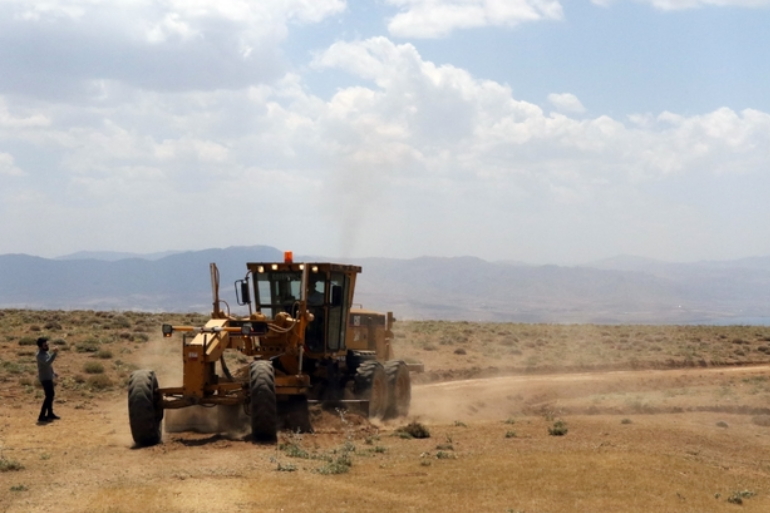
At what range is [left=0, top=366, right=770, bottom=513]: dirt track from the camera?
12344mm

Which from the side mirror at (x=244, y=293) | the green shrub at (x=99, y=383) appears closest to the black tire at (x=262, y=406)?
the side mirror at (x=244, y=293)

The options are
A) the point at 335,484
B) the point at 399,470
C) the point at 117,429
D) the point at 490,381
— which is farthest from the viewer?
the point at 490,381

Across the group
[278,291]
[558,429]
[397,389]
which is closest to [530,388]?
[397,389]

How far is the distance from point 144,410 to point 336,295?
17.7ft

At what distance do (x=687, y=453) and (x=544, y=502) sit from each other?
16.5 feet

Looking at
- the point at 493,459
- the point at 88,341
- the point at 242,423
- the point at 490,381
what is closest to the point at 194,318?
the point at 88,341

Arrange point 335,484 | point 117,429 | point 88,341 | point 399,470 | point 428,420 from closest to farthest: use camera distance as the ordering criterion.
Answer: point 335,484 < point 399,470 < point 117,429 < point 428,420 < point 88,341

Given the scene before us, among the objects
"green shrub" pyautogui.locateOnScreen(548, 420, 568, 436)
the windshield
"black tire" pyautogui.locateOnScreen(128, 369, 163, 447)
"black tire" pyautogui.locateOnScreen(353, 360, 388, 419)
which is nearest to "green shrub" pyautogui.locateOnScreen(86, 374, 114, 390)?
the windshield

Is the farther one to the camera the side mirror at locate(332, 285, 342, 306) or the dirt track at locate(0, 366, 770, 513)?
the side mirror at locate(332, 285, 342, 306)

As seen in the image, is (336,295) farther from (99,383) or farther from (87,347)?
(87,347)

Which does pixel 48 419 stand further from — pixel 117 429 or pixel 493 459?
pixel 493 459

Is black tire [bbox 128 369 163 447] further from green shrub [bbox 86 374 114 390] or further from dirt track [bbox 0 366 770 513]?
green shrub [bbox 86 374 114 390]

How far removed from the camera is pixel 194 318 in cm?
4844

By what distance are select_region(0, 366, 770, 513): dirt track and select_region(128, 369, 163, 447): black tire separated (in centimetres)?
33
